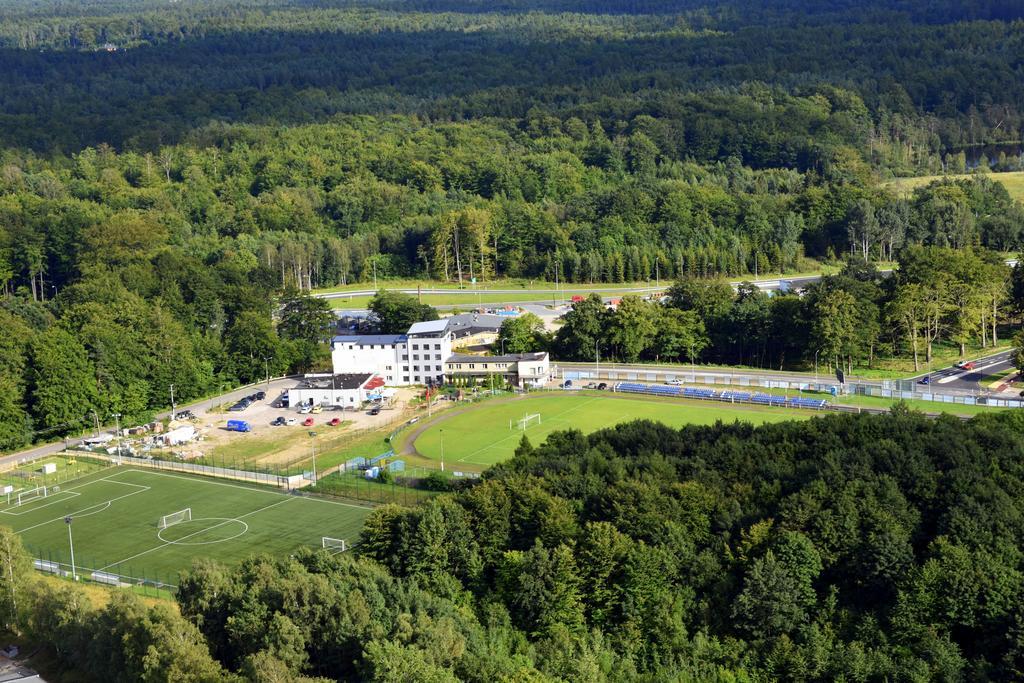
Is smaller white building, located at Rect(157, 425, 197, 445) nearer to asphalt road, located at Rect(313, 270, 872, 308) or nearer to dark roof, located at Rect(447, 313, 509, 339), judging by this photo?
dark roof, located at Rect(447, 313, 509, 339)

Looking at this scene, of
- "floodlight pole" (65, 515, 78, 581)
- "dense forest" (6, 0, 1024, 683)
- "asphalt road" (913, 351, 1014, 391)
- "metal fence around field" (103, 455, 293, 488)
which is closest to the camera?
"dense forest" (6, 0, 1024, 683)

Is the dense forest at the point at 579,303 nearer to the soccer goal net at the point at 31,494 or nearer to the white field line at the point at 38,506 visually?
the soccer goal net at the point at 31,494

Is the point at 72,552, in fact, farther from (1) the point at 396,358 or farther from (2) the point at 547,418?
(1) the point at 396,358

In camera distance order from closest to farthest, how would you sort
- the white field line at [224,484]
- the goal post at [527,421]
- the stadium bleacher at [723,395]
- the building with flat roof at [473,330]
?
the white field line at [224,484] < the goal post at [527,421] < the stadium bleacher at [723,395] < the building with flat roof at [473,330]

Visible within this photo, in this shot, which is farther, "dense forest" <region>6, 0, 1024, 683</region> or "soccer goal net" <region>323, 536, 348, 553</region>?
"soccer goal net" <region>323, 536, 348, 553</region>

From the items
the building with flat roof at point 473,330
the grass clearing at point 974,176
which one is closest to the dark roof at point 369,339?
the building with flat roof at point 473,330

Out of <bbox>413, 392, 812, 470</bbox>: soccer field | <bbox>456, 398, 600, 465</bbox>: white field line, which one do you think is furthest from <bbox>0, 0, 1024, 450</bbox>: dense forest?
<bbox>456, 398, 600, 465</bbox>: white field line
